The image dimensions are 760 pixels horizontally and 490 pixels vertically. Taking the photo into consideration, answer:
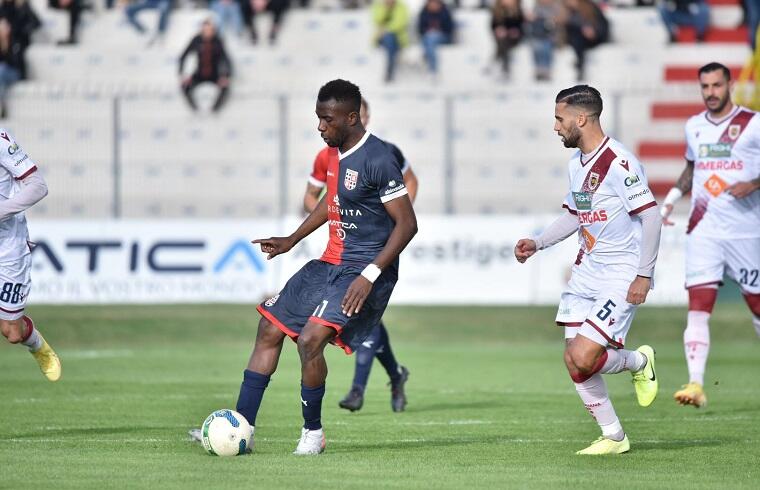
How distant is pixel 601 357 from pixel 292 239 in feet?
7.02

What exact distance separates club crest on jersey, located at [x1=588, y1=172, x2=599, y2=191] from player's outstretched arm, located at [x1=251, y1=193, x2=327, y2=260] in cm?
174

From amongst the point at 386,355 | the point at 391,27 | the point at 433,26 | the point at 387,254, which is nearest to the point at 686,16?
the point at 433,26

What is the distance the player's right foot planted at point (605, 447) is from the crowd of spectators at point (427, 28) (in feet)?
61.5

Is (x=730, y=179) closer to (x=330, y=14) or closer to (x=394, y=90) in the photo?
(x=394, y=90)

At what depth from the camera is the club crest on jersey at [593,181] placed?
354 inches

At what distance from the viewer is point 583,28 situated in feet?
90.3

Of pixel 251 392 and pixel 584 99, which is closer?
pixel 251 392

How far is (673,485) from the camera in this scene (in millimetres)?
7770

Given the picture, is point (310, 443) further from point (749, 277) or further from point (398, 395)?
point (749, 277)

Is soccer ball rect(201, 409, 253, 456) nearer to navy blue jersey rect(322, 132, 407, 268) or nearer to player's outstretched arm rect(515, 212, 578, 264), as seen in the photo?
navy blue jersey rect(322, 132, 407, 268)

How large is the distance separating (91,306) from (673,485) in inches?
630

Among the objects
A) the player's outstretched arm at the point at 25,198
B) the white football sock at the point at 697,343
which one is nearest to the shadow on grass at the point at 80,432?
the player's outstretched arm at the point at 25,198

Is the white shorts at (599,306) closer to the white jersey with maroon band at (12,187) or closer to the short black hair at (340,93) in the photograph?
the short black hair at (340,93)

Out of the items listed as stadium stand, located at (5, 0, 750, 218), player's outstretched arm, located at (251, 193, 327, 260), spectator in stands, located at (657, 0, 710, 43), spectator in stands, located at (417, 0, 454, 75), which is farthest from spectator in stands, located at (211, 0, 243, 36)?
player's outstretched arm, located at (251, 193, 327, 260)
